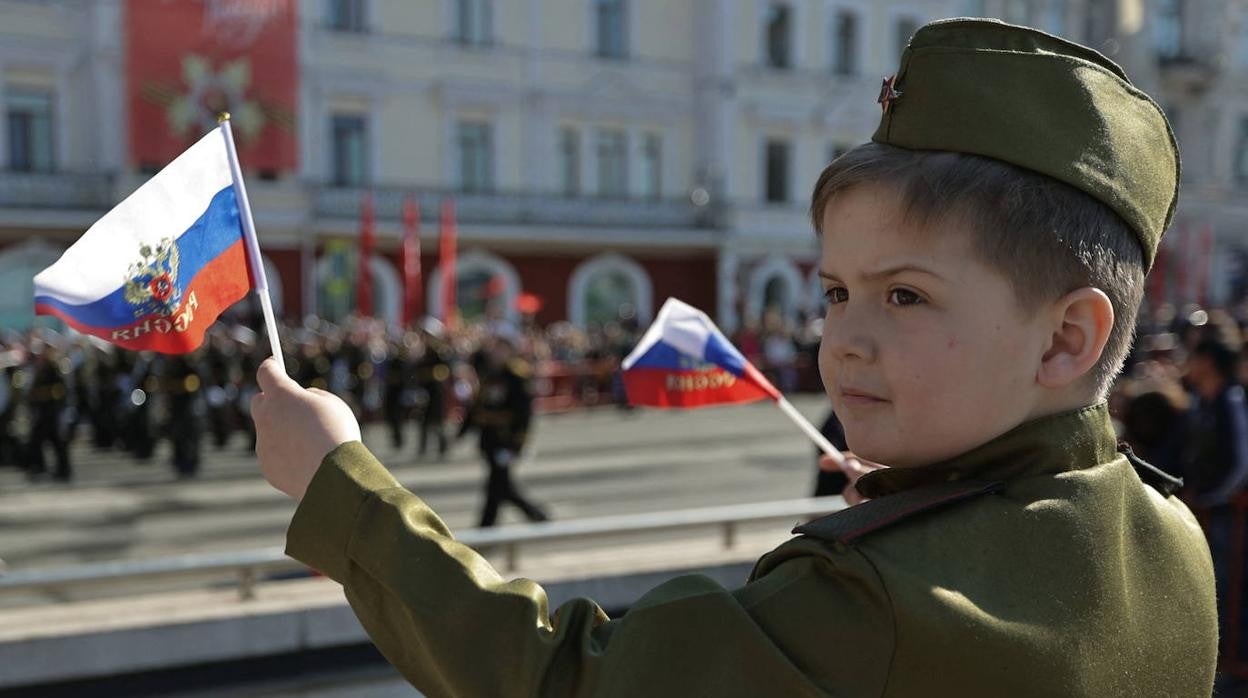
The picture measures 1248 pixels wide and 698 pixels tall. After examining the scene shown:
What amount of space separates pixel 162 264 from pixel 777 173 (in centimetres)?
3322

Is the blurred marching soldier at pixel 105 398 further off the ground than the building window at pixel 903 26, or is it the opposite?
the building window at pixel 903 26

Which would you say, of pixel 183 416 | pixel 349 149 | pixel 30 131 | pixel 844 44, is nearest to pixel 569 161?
pixel 349 149

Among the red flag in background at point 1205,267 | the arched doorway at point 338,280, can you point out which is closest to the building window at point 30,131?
the arched doorway at point 338,280

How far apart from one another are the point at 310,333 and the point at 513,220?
1125 centimetres

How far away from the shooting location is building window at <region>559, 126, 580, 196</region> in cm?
3073

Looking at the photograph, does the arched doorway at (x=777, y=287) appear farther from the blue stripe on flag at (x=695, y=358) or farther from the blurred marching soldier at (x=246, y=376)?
the blue stripe on flag at (x=695, y=358)

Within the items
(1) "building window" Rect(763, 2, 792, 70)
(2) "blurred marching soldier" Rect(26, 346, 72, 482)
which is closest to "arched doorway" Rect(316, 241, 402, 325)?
(2) "blurred marching soldier" Rect(26, 346, 72, 482)

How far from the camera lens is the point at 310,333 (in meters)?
18.8

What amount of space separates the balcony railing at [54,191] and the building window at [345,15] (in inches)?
249

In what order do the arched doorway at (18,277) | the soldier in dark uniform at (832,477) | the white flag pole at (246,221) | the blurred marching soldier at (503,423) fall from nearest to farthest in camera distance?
the white flag pole at (246,221), the soldier in dark uniform at (832,477), the blurred marching soldier at (503,423), the arched doorway at (18,277)

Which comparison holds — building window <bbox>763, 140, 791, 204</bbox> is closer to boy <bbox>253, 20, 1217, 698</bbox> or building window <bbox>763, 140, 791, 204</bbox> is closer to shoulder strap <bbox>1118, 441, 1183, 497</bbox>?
shoulder strap <bbox>1118, 441, 1183, 497</bbox>

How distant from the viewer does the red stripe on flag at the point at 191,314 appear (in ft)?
5.99

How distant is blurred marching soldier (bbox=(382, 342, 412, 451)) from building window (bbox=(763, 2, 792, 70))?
19.9m

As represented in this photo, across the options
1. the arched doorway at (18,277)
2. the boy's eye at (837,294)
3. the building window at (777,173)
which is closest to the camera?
the boy's eye at (837,294)
